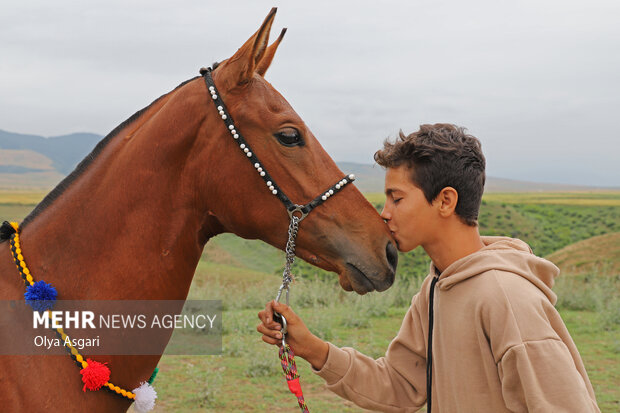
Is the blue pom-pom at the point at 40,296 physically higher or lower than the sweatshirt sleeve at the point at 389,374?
higher

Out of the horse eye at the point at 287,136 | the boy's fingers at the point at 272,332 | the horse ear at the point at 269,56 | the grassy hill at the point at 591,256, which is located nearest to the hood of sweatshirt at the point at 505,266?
the boy's fingers at the point at 272,332

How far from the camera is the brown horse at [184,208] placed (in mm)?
2232

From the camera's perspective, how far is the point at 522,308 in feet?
5.70

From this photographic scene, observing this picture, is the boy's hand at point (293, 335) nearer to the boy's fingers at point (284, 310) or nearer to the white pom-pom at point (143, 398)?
the boy's fingers at point (284, 310)

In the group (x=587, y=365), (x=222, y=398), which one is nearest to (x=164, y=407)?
(x=222, y=398)

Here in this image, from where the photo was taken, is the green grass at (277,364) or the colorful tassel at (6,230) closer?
the colorful tassel at (6,230)

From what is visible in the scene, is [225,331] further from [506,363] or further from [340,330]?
[506,363]

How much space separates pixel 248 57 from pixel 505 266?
141 cm

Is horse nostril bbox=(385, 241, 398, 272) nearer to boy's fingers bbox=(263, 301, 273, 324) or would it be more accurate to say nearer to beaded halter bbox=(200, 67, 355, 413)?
beaded halter bbox=(200, 67, 355, 413)

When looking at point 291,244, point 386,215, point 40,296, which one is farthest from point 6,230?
point 386,215

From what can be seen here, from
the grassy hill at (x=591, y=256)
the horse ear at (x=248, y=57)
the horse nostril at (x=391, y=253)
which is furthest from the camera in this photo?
the grassy hill at (x=591, y=256)

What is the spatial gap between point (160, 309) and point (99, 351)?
30 centimetres

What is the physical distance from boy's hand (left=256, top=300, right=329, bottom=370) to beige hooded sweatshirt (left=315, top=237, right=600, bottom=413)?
6cm

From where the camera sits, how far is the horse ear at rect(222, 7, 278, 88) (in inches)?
87.1
